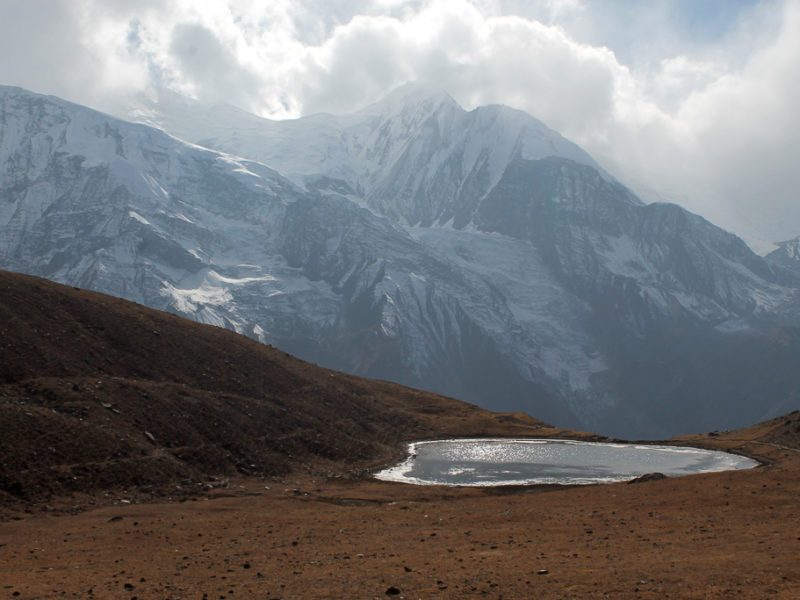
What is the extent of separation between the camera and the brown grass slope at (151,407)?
2643 inches


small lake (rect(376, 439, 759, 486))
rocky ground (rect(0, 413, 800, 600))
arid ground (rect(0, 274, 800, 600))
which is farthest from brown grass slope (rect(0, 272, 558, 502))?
rocky ground (rect(0, 413, 800, 600))

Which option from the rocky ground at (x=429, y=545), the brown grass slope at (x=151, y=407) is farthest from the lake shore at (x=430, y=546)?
the brown grass slope at (x=151, y=407)

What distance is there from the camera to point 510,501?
67250 millimetres

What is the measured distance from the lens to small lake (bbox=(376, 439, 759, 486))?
93312 mm

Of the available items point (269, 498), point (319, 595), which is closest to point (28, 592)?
point (319, 595)

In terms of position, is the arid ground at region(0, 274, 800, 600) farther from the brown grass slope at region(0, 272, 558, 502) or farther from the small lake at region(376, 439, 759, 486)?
the small lake at region(376, 439, 759, 486)

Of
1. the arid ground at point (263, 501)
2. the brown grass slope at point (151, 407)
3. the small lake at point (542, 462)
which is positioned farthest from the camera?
the small lake at point (542, 462)

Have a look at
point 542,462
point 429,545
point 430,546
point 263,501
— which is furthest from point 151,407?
point 542,462

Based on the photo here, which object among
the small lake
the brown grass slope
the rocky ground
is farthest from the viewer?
the small lake

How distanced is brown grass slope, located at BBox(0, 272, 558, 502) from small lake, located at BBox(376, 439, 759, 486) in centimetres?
667

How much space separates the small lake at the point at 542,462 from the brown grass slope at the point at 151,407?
6.67 meters

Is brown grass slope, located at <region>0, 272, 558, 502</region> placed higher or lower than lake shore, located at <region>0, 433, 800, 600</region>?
higher

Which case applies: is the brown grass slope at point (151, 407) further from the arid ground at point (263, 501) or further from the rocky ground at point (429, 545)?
the rocky ground at point (429, 545)

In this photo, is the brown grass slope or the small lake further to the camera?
the small lake
